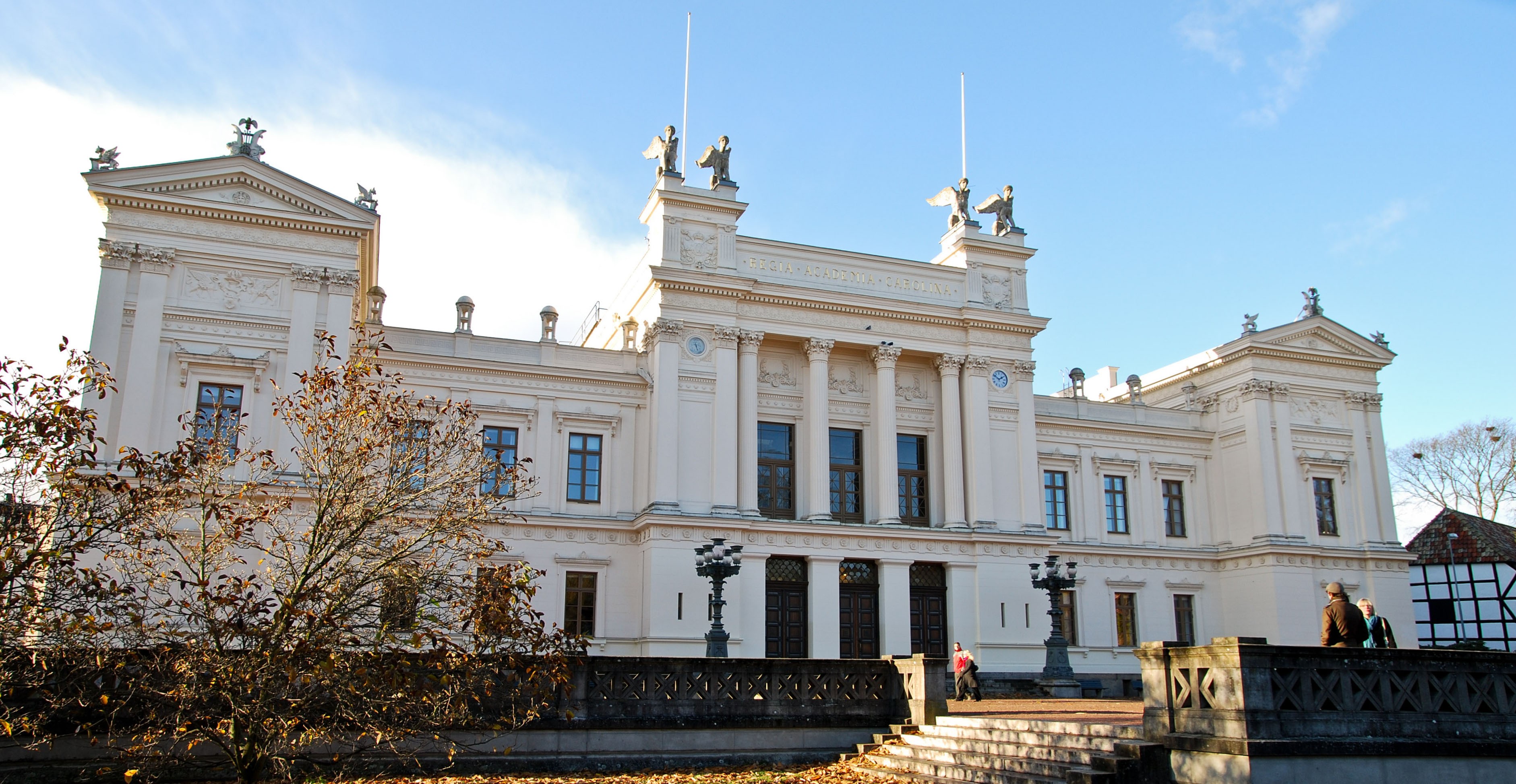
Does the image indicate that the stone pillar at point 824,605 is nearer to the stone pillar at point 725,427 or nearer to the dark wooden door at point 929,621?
the dark wooden door at point 929,621

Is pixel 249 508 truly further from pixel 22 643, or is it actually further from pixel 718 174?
pixel 718 174

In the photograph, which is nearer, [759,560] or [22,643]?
[22,643]

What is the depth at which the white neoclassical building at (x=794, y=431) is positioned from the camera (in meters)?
25.2

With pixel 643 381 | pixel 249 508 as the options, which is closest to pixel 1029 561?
pixel 643 381

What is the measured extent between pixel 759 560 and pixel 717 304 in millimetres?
6719

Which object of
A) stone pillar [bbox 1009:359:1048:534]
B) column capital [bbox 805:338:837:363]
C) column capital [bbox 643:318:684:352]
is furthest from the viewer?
stone pillar [bbox 1009:359:1048:534]

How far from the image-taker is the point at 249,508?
36.1 feet

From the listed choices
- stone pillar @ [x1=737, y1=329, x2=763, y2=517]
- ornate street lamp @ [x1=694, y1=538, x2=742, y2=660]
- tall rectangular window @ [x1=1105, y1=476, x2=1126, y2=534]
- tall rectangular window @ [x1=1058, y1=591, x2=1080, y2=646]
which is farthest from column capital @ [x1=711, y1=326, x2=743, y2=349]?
tall rectangular window @ [x1=1105, y1=476, x2=1126, y2=534]

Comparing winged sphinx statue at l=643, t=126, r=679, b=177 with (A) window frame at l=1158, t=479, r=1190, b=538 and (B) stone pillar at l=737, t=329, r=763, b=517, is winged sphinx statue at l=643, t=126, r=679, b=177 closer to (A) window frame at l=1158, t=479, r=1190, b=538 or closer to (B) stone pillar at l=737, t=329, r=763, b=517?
(B) stone pillar at l=737, t=329, r=763, b=517

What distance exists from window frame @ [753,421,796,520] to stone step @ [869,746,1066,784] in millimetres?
14519

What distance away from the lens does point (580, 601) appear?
92.1ft

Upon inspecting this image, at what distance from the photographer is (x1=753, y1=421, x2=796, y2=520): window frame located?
2977cm

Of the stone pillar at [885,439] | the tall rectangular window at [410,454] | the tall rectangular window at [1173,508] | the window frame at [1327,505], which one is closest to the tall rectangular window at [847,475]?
the stone pillar at [885,439]

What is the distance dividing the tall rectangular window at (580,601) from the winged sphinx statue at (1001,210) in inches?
614
